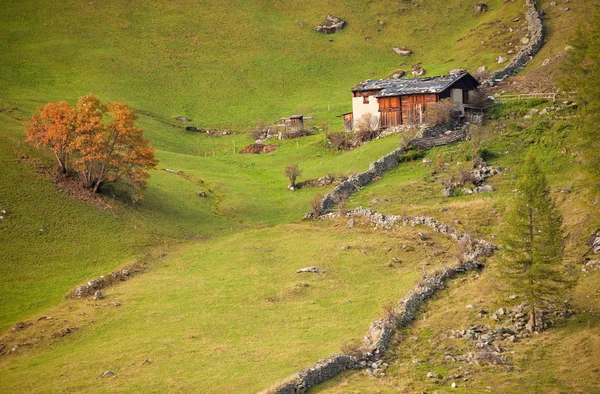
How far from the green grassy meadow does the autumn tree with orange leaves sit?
265 cm

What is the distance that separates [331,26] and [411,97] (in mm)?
Result: 62980

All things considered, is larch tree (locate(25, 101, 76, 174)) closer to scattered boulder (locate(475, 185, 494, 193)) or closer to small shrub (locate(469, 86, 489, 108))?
scattered boulder (locate(475, 185, 494, 193))

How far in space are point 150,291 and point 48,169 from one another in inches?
875

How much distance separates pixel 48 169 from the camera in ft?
200

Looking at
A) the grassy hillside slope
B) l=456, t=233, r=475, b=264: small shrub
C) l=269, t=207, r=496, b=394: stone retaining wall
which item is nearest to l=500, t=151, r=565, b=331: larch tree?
l=269, t=207, r=496, b=394: stone retaining wall

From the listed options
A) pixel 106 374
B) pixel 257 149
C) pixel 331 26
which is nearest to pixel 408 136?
pixel 257 149

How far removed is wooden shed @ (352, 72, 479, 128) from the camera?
74312 mm

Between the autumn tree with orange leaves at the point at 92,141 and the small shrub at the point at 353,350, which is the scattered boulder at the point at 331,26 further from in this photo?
the small shrub at the point at 353,350

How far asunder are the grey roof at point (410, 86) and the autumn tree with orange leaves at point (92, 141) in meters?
31.1

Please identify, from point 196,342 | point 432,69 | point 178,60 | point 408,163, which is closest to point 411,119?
point 408,163

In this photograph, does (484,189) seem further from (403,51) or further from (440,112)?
(403,51)

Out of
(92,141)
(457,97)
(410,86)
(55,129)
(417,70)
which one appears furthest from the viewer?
(417,70)

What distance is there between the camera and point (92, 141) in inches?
2267

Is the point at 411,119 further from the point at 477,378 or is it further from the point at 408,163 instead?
the point at 477,378
